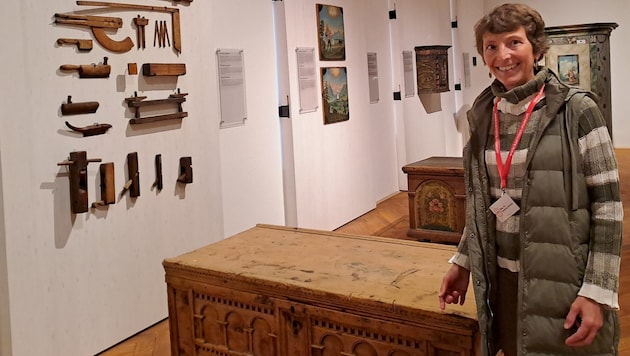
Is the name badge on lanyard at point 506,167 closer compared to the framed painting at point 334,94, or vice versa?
the name badge on lanyard at point 506,167

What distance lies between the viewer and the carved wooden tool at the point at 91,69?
374 centimetres

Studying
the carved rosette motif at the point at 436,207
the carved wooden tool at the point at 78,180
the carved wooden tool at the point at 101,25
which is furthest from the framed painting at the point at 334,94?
the carved wooden tool at the point at 78,180

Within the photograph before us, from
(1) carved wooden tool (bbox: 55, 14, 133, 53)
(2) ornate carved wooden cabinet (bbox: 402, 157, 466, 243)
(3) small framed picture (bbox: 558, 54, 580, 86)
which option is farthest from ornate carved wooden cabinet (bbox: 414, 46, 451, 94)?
(1) carved wooden tool (bbox: 55, 14, 133, 53)

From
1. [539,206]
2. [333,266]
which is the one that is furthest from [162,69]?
[539,206]

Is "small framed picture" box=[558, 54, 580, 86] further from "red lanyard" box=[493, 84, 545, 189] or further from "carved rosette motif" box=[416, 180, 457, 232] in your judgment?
"red lanyard" box=[493, 84, 545, 189]

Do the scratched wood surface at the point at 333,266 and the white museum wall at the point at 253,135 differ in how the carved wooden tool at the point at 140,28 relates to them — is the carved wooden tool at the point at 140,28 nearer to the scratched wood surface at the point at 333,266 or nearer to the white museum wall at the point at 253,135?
the white museum wall at the point at 253,135

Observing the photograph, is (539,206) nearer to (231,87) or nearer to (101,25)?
(101,25)

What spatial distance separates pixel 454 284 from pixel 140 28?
292 cm

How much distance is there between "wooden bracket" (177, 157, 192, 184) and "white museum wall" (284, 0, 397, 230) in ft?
5.77

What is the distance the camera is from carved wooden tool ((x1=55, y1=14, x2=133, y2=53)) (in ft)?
12.2

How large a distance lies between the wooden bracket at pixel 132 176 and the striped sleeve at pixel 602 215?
303 cm

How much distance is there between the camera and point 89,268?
3.93 metres

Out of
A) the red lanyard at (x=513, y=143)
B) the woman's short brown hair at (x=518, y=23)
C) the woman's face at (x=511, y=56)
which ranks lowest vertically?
the red lanyard at (x=513, y=143)

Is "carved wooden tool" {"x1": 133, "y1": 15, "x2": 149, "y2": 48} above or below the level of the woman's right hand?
above
